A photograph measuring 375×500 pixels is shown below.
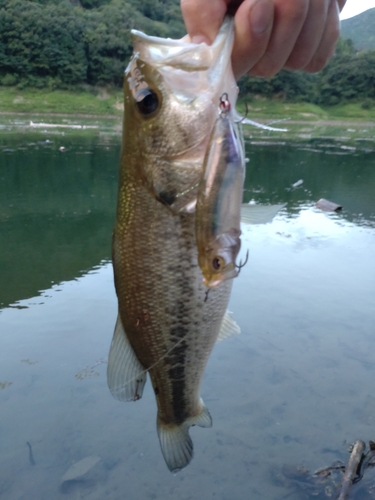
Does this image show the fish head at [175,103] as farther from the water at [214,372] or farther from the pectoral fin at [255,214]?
the water at [214,372]

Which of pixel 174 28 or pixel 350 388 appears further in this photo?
pixel 174 28

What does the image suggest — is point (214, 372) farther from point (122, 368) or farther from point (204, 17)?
point (204, 17)

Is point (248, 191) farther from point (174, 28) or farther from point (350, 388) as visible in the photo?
point (174, 28)

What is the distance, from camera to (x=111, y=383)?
1.92m

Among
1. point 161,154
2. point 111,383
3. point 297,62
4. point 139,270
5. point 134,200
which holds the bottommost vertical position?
point 111,383

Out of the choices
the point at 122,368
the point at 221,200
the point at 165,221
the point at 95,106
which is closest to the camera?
the point at 221,200

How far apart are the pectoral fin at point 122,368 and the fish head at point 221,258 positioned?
64 centimetres

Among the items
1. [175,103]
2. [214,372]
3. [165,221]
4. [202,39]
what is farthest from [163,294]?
[214,372]

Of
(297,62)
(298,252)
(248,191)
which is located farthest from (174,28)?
(297,62)

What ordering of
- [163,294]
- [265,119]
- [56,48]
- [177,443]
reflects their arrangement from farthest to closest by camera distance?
1. [56,48]
2. [265,119]
3. [177,443]
4. [163,294]

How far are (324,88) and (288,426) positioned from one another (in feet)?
194

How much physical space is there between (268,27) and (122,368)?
4.61ft

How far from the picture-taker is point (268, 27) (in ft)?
4.88

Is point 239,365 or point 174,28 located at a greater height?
point 174,28
